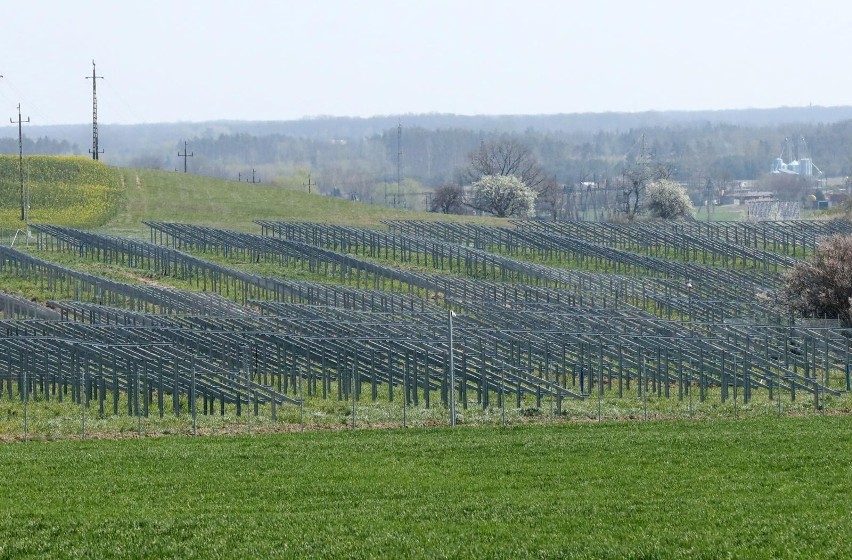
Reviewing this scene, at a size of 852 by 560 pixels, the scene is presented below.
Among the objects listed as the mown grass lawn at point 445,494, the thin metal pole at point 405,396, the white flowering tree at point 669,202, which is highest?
the mown grass lawn at point 445,494

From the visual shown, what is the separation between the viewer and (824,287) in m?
54.5

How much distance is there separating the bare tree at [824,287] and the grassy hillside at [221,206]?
3891 cm

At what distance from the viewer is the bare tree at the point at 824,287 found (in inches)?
2127

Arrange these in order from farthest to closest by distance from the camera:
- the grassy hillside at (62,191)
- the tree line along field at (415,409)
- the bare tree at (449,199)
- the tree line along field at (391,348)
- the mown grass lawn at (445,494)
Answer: the bare tree at (449,199) < the grassy hillside at (62,191) < the tree line along field at (391,348) < the tree line along field at (415,409) < the mown grass lawn at (445,494)

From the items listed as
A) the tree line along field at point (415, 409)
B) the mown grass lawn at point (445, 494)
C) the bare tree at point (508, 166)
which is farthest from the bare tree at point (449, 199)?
the mown grass lawn at point (445, 494)

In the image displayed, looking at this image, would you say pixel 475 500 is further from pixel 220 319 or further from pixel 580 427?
pixel 220 319

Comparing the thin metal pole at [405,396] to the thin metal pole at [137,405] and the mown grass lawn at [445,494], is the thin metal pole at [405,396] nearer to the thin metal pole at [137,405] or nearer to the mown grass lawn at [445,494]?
the mown grass lawn at [445,494]

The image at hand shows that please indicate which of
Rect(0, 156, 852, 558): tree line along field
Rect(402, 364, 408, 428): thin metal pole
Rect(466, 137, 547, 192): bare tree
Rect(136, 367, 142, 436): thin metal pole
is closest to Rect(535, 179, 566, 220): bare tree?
Rect(466, 137, 547, 192): bare tree

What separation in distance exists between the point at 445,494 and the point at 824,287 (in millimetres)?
32057

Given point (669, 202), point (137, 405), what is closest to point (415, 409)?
point (137, 405)

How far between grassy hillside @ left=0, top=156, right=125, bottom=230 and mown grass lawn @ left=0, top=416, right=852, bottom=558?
59.0 metres

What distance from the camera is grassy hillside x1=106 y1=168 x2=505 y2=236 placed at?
92.2m

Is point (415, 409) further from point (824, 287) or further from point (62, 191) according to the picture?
point (62, 191)

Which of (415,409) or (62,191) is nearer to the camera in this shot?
(415,409)
